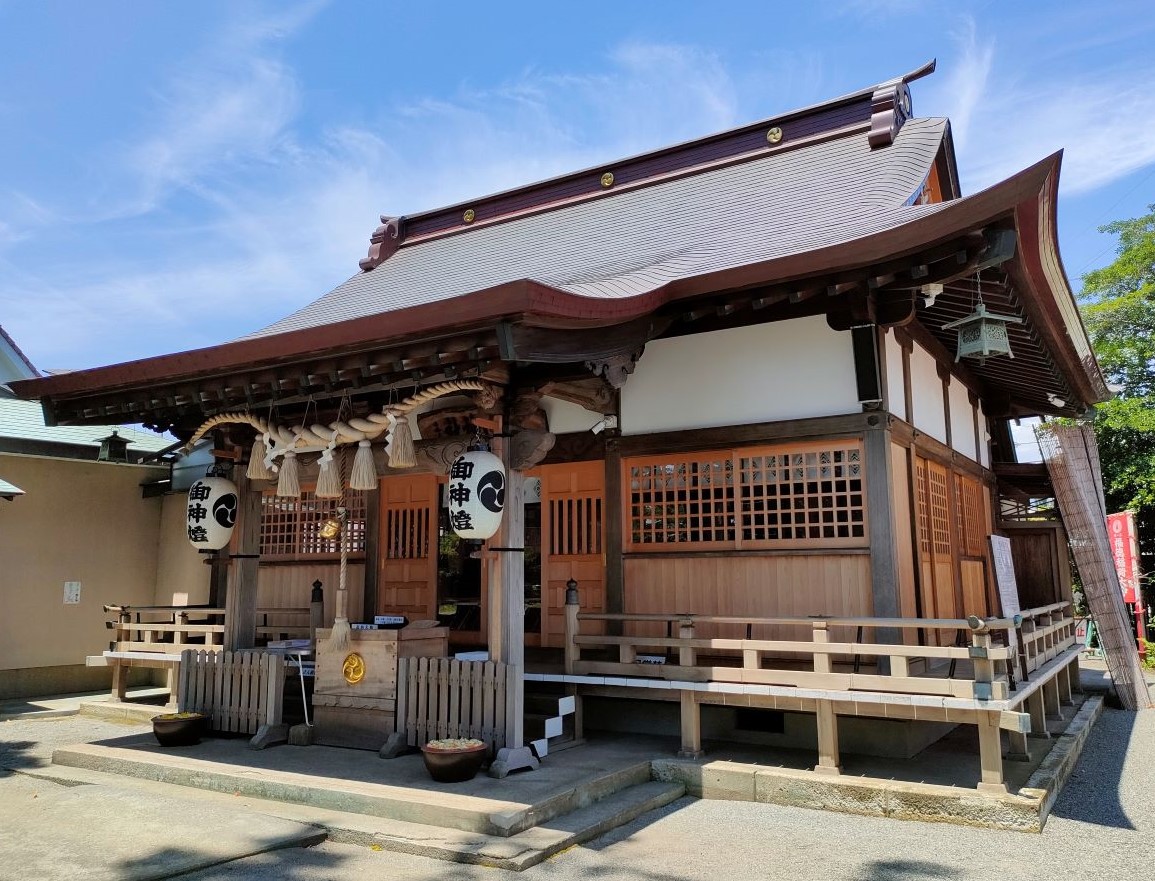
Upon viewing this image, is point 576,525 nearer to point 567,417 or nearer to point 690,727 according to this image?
point 567,417

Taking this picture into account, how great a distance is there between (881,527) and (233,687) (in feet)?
20.1

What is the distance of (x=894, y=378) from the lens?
26.1 ft

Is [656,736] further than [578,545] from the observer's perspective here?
No

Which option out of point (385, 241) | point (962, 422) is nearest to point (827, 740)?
point (962, 422)

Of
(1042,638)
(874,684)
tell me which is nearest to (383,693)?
(874,684)

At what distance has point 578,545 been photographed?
355 inches

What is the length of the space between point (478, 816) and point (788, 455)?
421cm

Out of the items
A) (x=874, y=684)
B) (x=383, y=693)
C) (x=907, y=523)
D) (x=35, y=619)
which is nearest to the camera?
(x=874, y=684)

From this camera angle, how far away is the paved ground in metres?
4.77

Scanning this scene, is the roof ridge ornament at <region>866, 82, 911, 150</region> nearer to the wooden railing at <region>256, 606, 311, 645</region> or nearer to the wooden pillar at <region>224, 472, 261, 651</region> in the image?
the wooden pillar at <region>224, 472, 261, 651</region>

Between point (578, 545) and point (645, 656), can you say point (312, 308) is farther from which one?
point (645, 656)

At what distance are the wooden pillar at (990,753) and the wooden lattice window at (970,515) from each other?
15.2 feet

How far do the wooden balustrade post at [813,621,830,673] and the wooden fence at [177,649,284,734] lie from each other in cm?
478

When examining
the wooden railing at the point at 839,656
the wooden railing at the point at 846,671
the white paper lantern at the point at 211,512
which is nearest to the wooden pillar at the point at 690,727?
the wooden railing at the point at 846,671
